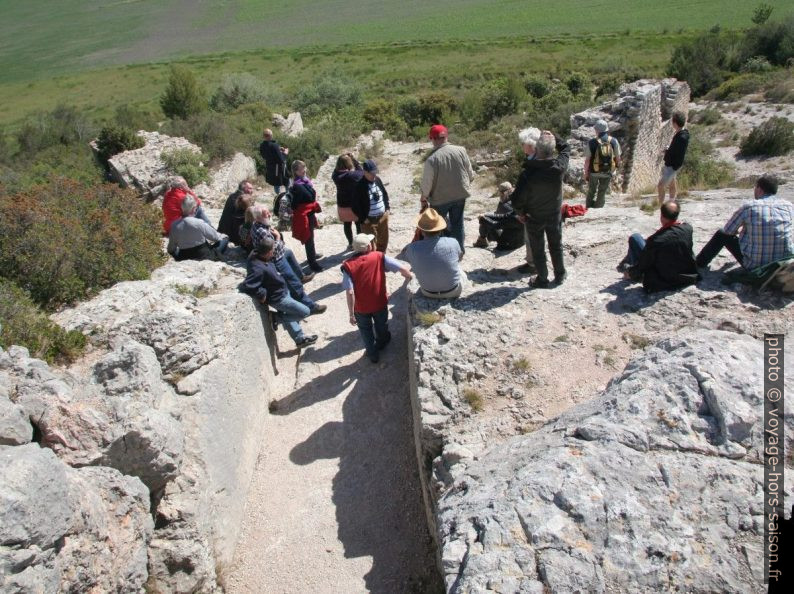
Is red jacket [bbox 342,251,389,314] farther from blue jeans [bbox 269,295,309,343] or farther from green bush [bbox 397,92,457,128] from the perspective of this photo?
green bush [bbox 397,92,457,128]

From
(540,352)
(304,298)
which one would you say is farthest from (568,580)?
(304,298)

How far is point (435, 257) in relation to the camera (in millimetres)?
6750

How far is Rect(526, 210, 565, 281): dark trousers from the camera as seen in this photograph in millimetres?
6789

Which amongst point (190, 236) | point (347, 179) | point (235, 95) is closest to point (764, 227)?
point (347, 179)

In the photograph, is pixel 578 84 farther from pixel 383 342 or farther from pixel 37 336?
pixel 37 336

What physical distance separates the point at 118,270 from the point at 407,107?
23222mm

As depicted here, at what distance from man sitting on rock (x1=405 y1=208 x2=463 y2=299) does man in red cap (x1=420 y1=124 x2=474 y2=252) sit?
1.04 m

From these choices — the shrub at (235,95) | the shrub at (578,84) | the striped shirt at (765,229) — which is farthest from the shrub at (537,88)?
the striped shirt at (765,229)

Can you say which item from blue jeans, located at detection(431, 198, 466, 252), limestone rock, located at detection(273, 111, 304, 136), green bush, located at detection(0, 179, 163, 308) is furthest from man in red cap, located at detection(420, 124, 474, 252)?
limestone rock, located at detection(273, 111, 304, 136)

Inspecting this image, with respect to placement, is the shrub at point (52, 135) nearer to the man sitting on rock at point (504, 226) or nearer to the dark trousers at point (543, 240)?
the man sitting on rock at point (504, 226)

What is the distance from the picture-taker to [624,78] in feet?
117

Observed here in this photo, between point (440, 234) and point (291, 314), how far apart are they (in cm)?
237

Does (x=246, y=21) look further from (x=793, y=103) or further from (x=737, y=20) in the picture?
(x=793, y=103)

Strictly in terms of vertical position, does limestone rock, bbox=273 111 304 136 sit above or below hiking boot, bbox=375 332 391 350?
above
